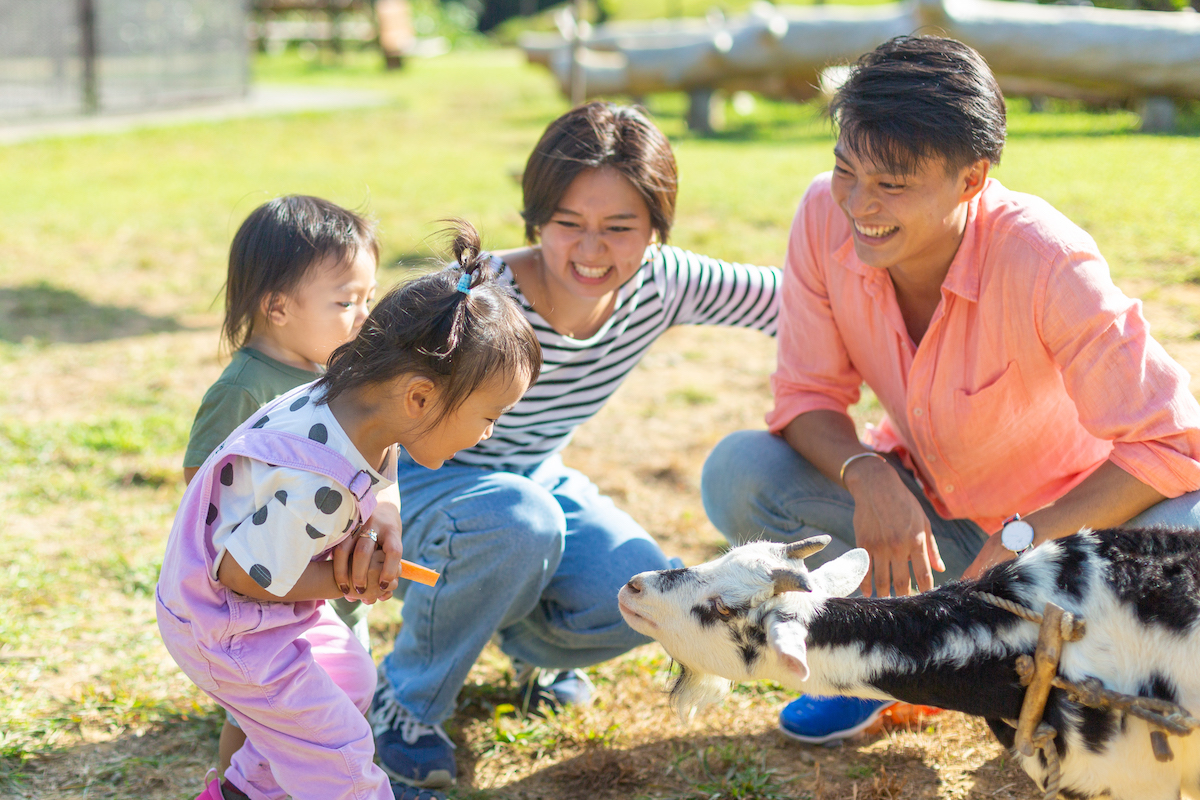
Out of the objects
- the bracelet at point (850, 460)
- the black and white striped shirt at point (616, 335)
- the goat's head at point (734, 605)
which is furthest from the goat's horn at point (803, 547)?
the black and white striped shirt at point (616, 335)

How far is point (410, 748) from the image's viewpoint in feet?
8.89

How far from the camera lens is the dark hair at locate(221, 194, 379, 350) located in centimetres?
255

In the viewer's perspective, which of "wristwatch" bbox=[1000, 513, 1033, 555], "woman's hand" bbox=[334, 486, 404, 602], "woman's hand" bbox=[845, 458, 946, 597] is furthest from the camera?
"woman's hand" bbox=[845, 458, 946, 597]

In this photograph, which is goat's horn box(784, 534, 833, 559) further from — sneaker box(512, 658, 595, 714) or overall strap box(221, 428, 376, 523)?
sneaker box(512, 658, 595, 714)

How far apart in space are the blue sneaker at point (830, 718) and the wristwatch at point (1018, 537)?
2.08 ft

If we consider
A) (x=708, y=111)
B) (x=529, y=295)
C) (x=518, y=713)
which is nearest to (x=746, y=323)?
(x=529, y=295)

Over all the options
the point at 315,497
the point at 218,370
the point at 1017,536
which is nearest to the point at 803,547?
the point at 1017,536

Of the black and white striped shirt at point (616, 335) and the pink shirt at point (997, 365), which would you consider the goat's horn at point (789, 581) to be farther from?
the black and white striped shirt at point (616, 335)

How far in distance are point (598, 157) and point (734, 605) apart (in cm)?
123

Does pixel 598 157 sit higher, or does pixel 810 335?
pixel 598 157

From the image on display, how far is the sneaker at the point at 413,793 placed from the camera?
2607 millimetres

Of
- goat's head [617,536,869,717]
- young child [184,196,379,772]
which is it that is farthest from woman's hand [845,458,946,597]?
young child [184,196,379,772]

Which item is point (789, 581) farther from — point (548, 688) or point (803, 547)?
point (548, 688)

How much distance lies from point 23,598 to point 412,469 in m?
1.53
